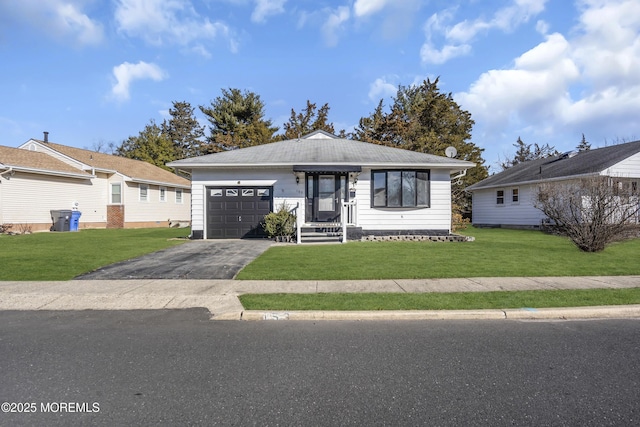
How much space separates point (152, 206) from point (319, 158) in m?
16.9

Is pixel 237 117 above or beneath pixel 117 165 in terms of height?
above

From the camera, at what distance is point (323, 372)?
346 centimetres

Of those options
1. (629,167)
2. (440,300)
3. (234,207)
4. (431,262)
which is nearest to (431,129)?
(629,167)

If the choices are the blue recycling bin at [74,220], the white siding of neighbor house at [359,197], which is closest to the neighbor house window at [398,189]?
the white siding of neighbor house at [359,197]

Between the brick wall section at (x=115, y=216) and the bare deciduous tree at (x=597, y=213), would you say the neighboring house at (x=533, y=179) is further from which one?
the brick wall section at (x=115, y=216)

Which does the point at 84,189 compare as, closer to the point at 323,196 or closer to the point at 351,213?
the point at 323,196

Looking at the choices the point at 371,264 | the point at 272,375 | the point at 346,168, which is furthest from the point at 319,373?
the point at 346,168

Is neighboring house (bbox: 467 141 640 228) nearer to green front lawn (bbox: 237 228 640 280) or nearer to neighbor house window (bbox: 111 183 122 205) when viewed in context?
green front lawn (bbox: 237 228 640 280)

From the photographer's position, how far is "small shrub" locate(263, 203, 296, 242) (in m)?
14.4

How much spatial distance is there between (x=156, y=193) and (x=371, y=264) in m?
22.7

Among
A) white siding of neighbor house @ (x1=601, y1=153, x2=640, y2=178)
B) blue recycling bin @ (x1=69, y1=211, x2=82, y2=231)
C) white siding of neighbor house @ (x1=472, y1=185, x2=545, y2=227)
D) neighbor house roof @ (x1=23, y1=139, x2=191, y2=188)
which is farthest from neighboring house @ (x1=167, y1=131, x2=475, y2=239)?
neighbor house roof @ (x1=23, y1=139, x2=191, y2=188)

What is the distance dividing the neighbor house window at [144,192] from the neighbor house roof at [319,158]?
39.6 ft

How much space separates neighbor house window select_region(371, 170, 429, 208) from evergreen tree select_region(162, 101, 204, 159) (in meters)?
44.8

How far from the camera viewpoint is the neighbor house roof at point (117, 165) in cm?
2389
